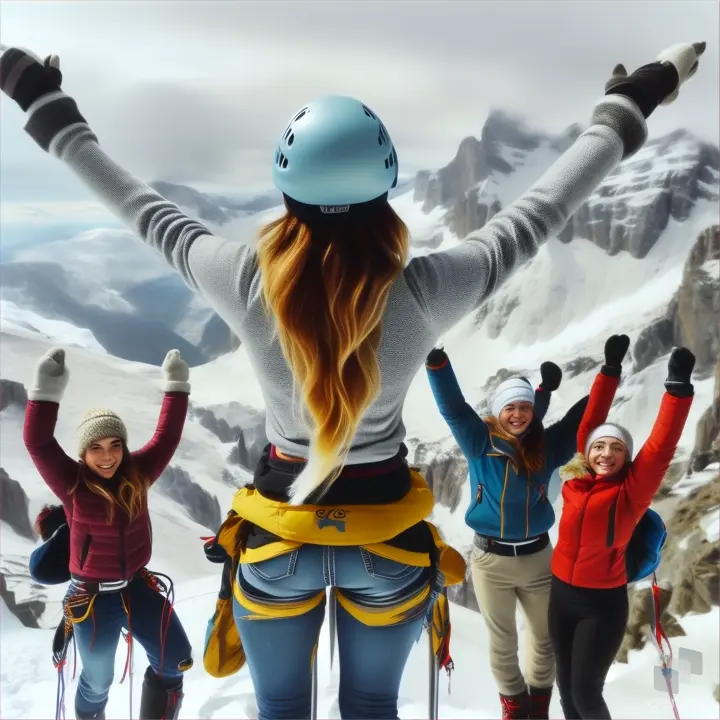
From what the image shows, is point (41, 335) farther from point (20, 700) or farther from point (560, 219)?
point (560, 219)

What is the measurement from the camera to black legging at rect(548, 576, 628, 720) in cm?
171

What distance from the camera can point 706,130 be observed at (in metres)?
3.35

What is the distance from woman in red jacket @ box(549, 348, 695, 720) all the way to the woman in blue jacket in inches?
3.7

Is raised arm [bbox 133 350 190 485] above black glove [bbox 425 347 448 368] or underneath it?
underneath

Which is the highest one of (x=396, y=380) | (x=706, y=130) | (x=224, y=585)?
(x=706, y=130)

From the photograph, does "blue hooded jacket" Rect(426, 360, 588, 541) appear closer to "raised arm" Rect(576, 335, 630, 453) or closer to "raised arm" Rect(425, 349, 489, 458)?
"raised arm" Rect(425, 349, 489, 458)

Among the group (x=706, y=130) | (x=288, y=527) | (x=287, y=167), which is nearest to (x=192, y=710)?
(x=288, y=527)

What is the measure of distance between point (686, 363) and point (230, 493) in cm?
264

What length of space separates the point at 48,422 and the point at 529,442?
1.26 meters

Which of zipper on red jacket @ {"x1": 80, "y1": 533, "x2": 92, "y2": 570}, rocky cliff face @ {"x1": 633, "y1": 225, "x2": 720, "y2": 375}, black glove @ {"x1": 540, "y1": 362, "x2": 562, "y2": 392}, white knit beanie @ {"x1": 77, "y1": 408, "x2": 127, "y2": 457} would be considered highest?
rocky cliff face @ {"x1": 633, "y1": 225, "x2": 720, "y2": 375}

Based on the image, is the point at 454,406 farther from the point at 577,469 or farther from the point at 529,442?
the point at 577,469

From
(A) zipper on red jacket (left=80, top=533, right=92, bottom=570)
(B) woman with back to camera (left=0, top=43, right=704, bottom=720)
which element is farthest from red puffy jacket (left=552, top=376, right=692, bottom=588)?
(A) zipper on red jacket (left=80, top=533, right=92, bottom=570)

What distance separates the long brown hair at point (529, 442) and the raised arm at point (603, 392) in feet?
0.38

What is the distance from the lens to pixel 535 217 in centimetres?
101
